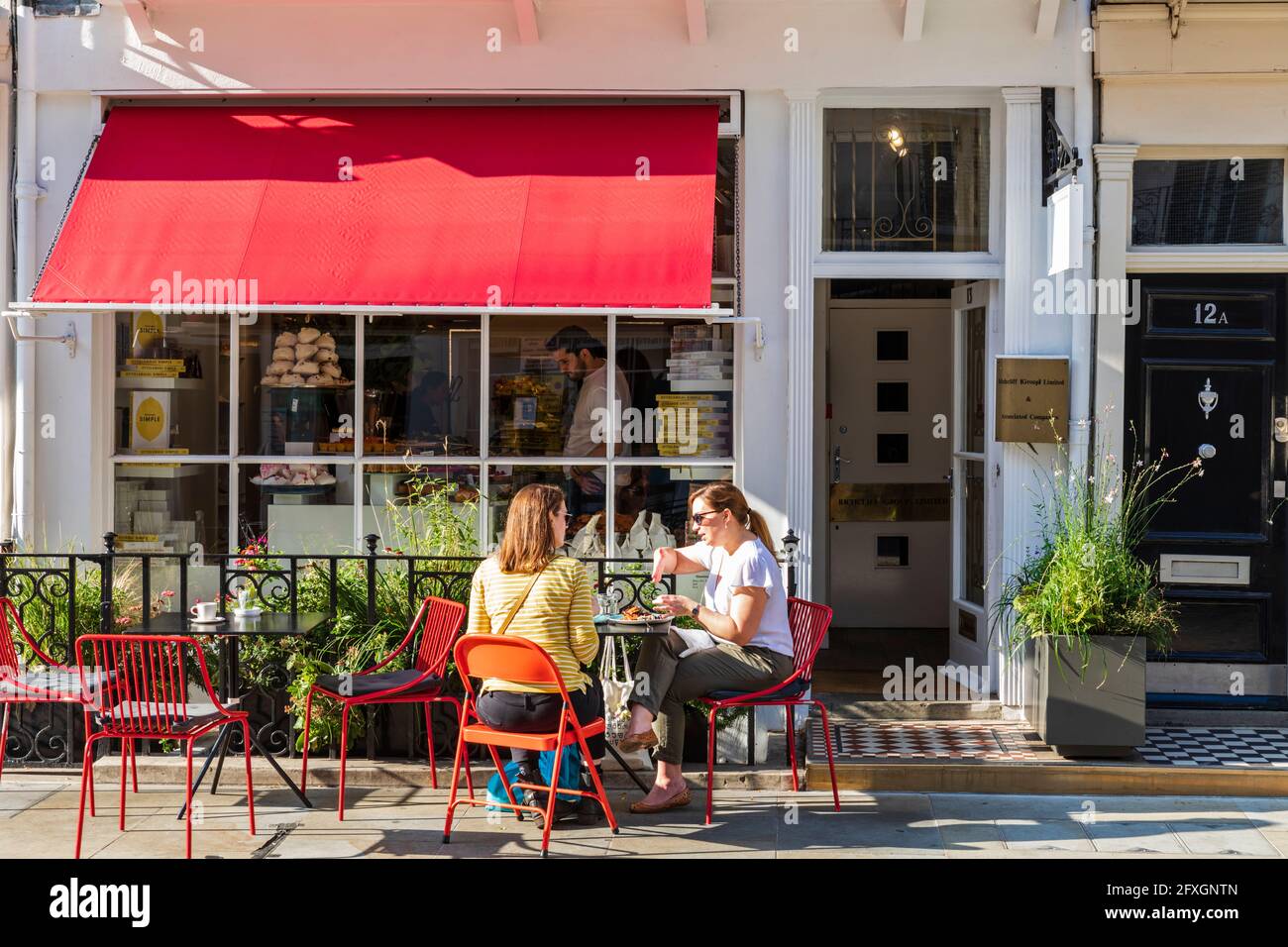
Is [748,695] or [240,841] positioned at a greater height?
[748,695]

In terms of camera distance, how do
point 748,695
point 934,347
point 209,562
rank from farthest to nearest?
point 934,347
point 209,562
point 748,695

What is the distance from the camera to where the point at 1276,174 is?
333 inches

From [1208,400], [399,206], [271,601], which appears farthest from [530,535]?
[1208,400]

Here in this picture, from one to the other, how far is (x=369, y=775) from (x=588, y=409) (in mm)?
2680

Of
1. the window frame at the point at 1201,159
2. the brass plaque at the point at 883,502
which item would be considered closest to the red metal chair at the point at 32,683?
the brass plaque at the point at 883,502

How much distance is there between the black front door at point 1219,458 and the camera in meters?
8.45

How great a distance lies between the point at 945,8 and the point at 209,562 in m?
5.44

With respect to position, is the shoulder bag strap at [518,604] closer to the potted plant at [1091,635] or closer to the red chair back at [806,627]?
the red chair back at [806,627]

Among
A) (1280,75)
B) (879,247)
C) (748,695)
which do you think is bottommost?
(748,695)

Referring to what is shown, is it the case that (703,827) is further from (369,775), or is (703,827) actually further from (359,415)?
(359,415)

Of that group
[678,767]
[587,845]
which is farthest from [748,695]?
[587,845]

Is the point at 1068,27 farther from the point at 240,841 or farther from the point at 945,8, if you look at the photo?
the point at 240,841

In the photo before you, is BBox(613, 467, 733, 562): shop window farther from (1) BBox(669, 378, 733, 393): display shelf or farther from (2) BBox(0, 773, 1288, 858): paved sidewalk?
(2) BBox(0, 773, 1288, 858): paved sidewalk

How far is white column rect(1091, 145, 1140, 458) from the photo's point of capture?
831 cm
